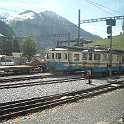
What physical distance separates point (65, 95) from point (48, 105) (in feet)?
12.2

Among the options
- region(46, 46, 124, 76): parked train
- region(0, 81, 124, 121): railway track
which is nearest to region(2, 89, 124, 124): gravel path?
region(0, 81, 124, 121): railway track

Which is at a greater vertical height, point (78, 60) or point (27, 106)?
point (78, 60)

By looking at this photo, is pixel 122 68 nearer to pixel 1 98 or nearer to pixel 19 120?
pixel 1 98

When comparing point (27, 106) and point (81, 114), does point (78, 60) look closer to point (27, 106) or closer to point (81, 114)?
point (27, 106)

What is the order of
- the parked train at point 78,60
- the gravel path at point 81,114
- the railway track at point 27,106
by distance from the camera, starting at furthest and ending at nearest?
the parked train at point 78,60, the railway track at point 27,106, the gravel path at point 81,114

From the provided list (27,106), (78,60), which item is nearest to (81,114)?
(27,106)

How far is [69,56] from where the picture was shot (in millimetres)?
35375

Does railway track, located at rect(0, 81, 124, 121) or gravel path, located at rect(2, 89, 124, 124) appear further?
railway track, located at rect(0, 81, 124, 121)

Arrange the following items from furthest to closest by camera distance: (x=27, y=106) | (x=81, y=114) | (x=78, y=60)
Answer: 1. (x=78, y=60)
2. (x=27, y=106)
3. (x=81, y=114)

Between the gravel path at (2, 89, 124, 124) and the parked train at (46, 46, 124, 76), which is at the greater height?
the parked train at (46, 46, 124, 76)

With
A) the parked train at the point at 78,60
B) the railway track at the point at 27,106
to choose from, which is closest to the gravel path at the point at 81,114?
the railway track at the point at 27,106

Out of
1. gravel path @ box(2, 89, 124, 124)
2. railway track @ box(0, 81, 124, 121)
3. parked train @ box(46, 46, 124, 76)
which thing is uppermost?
parked train @ box(46, 46, 124, 76)

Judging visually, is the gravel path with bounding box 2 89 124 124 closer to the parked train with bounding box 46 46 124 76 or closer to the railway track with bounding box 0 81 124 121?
the railway track with bounding box 0 81 124 121

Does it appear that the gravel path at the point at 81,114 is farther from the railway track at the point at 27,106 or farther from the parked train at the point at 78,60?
the parked train at the point at 78,60
